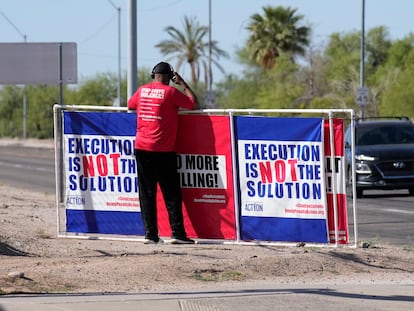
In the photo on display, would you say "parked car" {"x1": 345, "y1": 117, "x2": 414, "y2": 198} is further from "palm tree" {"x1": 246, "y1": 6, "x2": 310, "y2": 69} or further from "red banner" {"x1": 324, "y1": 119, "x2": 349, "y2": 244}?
"palm tree" {"x1": 246, "y1": 6, "x2": 310, "y2": 69}

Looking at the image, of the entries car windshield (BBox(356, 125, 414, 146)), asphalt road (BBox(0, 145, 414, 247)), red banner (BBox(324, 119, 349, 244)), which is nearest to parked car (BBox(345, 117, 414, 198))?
car windshield (BBox(356, 125, 414, 146))

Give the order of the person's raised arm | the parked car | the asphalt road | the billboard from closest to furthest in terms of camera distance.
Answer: the person's raised arm, the asphalt road, the billboard, the parked car

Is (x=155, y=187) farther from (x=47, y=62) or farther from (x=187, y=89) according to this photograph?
(x=47, y=62)

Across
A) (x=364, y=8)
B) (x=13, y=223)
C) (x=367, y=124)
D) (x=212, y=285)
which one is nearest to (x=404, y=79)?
(x=364, y=8)

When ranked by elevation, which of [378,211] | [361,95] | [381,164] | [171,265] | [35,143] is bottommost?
[378,211]

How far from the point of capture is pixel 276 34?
243 ft

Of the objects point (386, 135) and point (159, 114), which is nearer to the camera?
point (159, 114)

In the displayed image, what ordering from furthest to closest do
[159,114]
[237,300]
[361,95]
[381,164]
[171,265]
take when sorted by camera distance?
[361,95] → [381,164] → [159,114] → [171,265] → [237,300]

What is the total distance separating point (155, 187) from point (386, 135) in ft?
42.5

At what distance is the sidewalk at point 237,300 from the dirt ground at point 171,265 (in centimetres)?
47

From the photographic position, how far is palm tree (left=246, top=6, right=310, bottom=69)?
7375cm

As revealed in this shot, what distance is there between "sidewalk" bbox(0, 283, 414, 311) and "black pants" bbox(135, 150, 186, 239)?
9.87 ft

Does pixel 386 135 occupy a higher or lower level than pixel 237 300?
higher

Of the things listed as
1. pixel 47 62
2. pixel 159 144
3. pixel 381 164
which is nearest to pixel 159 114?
pixel 159 144
